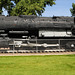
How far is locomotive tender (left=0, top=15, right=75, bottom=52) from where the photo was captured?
17.5 m

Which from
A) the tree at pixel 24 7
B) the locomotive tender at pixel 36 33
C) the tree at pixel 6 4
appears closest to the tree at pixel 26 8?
the tree at pixel 24 7

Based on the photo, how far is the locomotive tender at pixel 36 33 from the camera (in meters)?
17.5

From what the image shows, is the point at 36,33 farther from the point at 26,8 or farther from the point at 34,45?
the point at 26,8

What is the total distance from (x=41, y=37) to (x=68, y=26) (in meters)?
3.55

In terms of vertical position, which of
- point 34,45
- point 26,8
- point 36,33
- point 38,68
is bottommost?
point 38,68

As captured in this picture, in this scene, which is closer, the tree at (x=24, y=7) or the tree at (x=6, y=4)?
the tree at (x=24, y=7)

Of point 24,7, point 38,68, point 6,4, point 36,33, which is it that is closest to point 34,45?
point 36,33

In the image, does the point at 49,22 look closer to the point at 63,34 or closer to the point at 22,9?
the point at 63,34

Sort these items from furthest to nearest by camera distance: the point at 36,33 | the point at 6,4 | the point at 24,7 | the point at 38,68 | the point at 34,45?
1. the point at 6,4
2. the point at 24,7
3. the point at 36,33
4. the point at 34,45
5. the point at 38,68

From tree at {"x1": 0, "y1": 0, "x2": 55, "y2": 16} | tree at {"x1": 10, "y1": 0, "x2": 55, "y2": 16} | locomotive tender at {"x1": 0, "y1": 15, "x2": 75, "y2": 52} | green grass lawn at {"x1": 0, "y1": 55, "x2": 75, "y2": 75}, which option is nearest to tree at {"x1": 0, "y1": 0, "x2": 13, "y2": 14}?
tree at {"x1": 0, "y1": 0, "x2": 55, "y2": 16}

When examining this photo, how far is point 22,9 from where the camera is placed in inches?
1479

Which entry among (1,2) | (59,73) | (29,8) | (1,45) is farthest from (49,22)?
(1,2)

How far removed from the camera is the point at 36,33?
61.9ft

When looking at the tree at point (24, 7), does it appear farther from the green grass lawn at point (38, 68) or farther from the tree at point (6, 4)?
the green grass lawn at point (38, 68)
